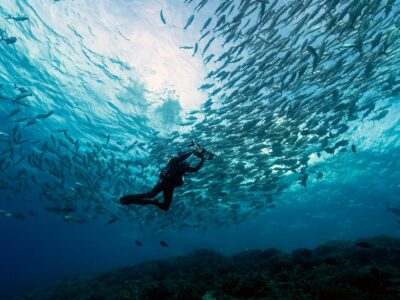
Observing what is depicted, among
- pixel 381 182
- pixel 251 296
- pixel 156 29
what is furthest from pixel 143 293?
pixel 381 182

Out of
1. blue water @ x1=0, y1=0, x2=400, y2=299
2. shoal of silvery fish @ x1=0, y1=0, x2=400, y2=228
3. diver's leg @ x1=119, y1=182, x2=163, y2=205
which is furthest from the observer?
blue water @ x1=0, y1=0, x2=400, y2=299

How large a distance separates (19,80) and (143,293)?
1760 centimetres

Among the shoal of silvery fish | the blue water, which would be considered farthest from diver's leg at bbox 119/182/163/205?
the blue water

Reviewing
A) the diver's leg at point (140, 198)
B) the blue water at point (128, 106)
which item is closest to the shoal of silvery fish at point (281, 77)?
the blue water at point (128, 106)

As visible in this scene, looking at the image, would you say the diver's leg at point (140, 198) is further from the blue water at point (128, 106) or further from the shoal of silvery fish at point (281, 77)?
the blue water at point (128, 106)

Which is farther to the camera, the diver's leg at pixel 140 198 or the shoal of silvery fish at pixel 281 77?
the shoal of silvery fish at pixel 281 77

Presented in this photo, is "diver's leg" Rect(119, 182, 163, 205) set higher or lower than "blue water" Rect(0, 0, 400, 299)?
lower

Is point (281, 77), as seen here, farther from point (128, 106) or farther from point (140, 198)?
point (128, 106)

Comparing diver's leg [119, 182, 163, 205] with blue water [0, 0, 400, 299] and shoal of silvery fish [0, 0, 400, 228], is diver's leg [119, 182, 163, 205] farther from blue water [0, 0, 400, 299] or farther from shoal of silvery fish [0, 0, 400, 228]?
blue water [0, 0, 400, 299]

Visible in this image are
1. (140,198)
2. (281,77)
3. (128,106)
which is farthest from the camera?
(128,106)

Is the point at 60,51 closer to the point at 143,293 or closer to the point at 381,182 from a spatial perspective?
the point at 143,293

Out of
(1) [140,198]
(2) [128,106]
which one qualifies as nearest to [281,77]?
(1) [140,198]

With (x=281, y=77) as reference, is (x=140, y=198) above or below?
below

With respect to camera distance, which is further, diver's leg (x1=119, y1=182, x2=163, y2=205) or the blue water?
the blue water
